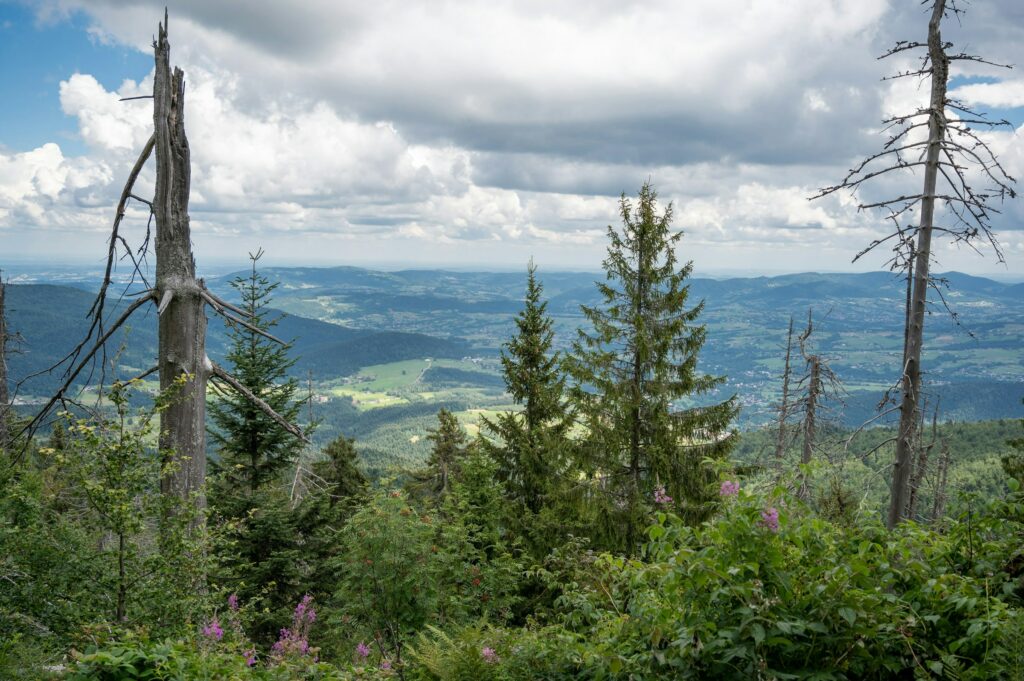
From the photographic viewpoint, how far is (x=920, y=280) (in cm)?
881

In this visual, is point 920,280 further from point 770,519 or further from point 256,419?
point 256,419

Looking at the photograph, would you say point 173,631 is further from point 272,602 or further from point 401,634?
point 272,602

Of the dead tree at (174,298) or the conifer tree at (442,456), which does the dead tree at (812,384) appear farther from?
the dead tree at (174,298)

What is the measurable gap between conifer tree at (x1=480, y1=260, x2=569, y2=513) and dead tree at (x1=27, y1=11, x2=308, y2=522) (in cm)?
1123

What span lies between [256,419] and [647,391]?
9665 millimetres

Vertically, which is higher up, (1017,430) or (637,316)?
(637,316)

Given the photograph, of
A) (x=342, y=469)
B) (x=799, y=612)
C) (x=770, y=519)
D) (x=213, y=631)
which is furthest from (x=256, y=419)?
(x=799, y=612)

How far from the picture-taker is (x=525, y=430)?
1780cm

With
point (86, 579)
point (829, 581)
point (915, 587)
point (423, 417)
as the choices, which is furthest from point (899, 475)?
point (423, 417)

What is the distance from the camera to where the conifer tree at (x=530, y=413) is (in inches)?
680

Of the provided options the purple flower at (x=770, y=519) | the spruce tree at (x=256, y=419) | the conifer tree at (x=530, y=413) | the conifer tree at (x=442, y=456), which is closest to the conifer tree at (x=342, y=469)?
the conifer tree at (x=442, y=456)

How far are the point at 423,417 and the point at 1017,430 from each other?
475 ft

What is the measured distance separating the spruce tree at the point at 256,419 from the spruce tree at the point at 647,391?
24.9 feet

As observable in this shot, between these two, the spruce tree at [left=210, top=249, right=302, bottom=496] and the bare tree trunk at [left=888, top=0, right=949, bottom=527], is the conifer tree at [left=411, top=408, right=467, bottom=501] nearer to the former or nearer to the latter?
the spruce tree at [left=210, top=249, right=302, bottom=496]
